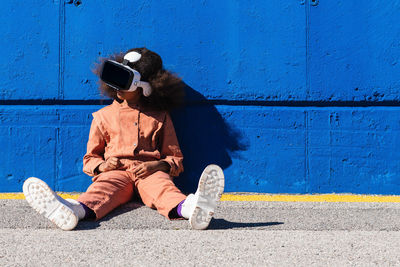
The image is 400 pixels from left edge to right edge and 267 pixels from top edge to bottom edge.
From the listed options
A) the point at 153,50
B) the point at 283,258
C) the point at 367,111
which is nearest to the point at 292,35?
the point at 367,111

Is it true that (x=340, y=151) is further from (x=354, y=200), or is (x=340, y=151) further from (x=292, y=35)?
(x=292, y=35)

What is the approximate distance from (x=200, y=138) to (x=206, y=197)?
1.10 m

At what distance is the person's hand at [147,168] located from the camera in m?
3.03

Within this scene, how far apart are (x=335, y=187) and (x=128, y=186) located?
1.49 m

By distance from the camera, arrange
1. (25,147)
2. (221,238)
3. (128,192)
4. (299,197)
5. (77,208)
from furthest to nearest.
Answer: (25,147) → (299,197) → (128,192) → (77,208) → (221,238)

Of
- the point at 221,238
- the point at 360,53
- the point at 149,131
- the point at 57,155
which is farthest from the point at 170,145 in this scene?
the point at 360,53

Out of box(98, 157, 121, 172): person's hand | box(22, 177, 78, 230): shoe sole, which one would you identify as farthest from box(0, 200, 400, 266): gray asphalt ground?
box(98, 157, 121, 172): person's hand

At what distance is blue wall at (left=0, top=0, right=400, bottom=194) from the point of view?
341cm

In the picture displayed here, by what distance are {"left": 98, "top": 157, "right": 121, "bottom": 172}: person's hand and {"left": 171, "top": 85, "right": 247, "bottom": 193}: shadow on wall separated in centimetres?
56

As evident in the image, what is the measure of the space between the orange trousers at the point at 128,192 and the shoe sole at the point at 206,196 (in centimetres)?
26

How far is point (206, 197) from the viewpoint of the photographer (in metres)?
2.41

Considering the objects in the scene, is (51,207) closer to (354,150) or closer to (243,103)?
(243,103)

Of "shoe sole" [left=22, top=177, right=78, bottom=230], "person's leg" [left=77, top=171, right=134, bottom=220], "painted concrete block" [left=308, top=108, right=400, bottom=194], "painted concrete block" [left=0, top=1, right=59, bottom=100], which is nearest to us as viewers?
"shoe sole" [left=22, top=177, right=78, bottom=230]

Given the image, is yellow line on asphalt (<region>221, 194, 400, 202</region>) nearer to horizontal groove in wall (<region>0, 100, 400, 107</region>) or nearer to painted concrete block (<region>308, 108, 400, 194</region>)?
painted concrete block (<region>308, 108, 400, 194</region>)
